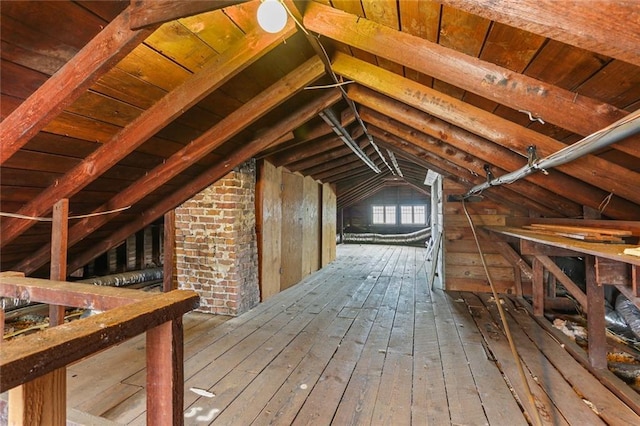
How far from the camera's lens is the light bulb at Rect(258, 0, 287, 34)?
1.28 metres

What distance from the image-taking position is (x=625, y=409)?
5.42ft

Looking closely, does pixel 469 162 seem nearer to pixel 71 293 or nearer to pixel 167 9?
pixel 167 9

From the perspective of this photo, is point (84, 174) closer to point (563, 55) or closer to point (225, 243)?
point (225, 243)

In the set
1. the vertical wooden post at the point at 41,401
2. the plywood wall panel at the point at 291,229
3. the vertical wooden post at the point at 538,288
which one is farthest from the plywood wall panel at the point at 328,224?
the vertical wooden post at the point at 41,401

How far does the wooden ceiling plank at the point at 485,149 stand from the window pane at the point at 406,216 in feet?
31.0

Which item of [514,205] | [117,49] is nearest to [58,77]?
[117,49]

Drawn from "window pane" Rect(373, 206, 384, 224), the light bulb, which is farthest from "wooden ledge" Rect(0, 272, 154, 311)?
"window pane" Rect(373, 206, 384, 224)

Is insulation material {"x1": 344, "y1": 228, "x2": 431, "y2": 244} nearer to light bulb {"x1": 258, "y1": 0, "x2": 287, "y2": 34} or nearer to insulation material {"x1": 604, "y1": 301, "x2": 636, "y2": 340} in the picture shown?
insulation material {"x1": 604, "y1": 301, "x2": 636, "y2": 340}

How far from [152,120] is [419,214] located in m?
10.9

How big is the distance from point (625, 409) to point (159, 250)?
5.84m

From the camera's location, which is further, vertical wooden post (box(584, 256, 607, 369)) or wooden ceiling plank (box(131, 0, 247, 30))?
vertical wooden post (box(584, 256, 607, 369))

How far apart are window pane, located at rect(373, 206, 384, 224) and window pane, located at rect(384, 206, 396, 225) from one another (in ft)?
0.51

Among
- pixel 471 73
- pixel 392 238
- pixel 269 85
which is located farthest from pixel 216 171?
pixel 392 238

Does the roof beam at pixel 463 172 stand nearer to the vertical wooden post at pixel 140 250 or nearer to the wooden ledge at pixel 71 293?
the wooden ledge at pixel 71 293
